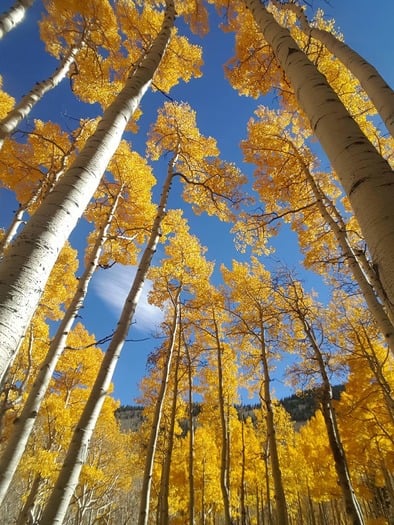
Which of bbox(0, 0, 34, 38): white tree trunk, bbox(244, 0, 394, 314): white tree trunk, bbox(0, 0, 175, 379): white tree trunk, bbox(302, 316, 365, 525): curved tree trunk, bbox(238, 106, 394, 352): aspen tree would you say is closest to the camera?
bbox(244, 0, 394, 314): white tree trunk

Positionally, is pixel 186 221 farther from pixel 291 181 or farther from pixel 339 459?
pixel 339 459

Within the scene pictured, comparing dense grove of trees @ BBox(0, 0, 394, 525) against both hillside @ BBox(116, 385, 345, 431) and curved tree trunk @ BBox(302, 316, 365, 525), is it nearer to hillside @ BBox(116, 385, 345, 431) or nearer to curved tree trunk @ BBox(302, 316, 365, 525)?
curved tree trunk @ BBox(302, 316, 365, 525)

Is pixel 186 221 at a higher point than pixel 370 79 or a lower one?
higher

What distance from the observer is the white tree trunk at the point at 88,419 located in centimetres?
248

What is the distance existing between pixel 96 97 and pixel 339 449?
10064 mm

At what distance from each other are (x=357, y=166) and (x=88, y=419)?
3243 millimetres

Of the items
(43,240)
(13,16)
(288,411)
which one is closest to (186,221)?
(13,16)

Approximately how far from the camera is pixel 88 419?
9.84 ft

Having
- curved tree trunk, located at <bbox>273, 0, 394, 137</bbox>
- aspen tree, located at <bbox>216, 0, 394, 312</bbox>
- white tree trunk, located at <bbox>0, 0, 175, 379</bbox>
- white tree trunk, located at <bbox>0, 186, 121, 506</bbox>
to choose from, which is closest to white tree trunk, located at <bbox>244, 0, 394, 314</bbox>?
aspen tree, located at <bbox>216, 0, 394, 312</bbox>

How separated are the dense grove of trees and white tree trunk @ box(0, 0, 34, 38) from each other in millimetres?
44

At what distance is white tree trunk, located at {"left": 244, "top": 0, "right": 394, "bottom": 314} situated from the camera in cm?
117

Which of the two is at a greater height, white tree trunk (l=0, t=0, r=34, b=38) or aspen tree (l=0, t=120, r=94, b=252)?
aspen tree (l=0, t=120, r=94, b=252)

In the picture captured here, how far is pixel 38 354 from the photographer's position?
36.2ft

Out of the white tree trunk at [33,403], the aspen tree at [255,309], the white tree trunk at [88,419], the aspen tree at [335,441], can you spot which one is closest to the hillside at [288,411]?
the aspen tree at [255,309]
